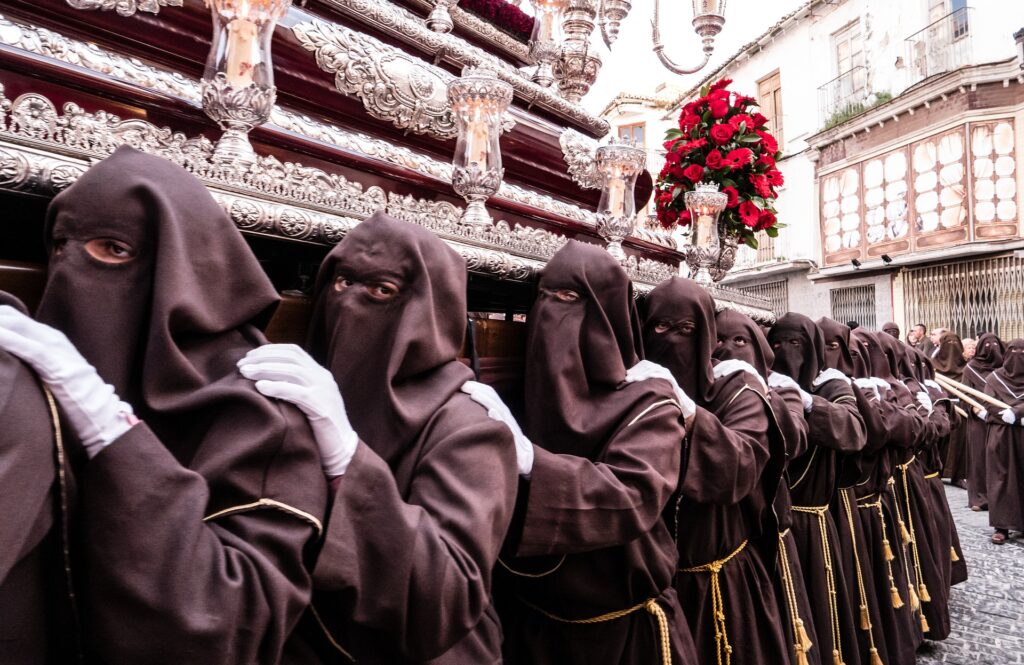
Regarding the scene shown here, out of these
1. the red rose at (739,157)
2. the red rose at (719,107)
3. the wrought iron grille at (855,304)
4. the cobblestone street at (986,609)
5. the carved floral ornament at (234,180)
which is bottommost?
the cobblestone street at (986,609)

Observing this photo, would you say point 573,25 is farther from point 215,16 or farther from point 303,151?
point 215,16

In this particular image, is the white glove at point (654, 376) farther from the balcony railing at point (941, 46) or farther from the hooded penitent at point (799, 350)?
the balcony railing at point (941, 46)

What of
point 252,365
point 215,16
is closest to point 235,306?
point 252,365

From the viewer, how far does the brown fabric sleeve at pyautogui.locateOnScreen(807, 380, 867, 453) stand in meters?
3.31

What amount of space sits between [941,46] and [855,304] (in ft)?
18.7

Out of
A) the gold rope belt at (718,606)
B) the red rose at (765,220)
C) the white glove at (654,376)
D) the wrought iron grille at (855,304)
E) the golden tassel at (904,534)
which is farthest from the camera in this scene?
the wrought iron grille at (855,304)

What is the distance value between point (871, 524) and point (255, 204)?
4099mm

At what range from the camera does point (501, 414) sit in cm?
160

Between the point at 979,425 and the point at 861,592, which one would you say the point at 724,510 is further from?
the point at 979,425

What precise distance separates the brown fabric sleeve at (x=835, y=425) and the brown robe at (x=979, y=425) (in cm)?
545

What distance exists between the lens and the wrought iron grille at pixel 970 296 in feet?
41.1

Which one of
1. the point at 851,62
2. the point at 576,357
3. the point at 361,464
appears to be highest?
the point at 851,62

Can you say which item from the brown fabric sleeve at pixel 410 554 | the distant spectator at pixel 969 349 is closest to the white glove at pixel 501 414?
the brown fabric sleeve at pixel 410 554

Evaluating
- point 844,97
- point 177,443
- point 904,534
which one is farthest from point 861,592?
point 844,97
